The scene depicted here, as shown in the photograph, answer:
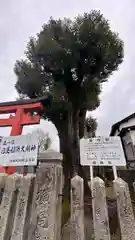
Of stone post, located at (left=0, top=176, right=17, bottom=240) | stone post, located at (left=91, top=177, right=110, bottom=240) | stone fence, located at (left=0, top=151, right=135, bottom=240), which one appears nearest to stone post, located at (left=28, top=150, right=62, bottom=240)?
stone fence, located at (left=0, top=151, right=135, bottom=240)

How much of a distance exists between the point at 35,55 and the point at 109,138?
7301 mm

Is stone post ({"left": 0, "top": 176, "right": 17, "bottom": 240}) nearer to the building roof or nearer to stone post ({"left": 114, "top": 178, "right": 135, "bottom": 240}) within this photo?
stone post ({"left": 114, "top": 178, "right": 135, "bottom": 240})

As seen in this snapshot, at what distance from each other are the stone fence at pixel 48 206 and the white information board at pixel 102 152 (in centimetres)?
33

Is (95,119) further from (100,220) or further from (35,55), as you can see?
(100,220)

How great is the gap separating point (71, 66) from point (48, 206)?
275 inches

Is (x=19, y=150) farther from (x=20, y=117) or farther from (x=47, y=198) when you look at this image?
(x=20, y=117)

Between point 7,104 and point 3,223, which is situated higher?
point 7,104

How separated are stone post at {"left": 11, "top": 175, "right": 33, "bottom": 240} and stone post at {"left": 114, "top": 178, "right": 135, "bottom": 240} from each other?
0.99 m

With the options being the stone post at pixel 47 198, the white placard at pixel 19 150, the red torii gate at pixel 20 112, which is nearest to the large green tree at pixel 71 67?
the red torii gate at pixel 20 112

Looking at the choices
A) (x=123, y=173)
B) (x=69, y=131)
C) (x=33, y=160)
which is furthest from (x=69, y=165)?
(x=33, y=160)

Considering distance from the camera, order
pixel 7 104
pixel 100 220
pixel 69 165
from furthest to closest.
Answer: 1. pixel 69 165
2. pixel 7 104
3. pixel 100 220

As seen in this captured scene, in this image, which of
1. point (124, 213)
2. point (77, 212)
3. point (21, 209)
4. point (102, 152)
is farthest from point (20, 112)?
point (124, 213)

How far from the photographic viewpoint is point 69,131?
779cm

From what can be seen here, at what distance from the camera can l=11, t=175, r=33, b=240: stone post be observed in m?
1.79
